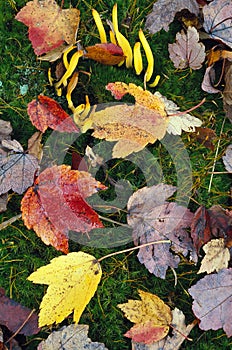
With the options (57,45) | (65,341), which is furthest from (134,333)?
(57,45)

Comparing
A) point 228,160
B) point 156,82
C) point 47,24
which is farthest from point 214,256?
point 47,24

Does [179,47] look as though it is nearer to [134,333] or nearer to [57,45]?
[57,45]

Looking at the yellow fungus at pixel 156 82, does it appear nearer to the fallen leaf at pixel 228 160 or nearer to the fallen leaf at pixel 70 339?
the fallen leaf at pixel 228 160

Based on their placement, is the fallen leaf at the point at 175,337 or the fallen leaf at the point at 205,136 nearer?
the fallen leaf at the point at 175,337

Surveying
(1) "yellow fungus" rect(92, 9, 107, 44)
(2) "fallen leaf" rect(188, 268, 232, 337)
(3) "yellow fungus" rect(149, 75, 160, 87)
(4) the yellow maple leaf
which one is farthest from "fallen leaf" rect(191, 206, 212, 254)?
(1) "yellow fungus" rect(92, 9, 107, 44)

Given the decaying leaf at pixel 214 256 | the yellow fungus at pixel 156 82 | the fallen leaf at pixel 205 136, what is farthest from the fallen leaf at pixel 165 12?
the decaying leaf at pixel 214 256

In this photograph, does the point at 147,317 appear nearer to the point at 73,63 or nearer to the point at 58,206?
the point at 58,206

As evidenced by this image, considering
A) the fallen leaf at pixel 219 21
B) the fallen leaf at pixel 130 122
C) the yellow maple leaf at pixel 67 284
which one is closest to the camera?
the yellow maple leaf at pixel 67 284
